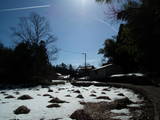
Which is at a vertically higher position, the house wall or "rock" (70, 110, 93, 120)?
the house wall

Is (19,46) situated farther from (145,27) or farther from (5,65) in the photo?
(145,27)

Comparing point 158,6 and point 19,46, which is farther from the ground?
point 19,46

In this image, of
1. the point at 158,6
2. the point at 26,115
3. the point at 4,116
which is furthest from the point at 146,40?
the point at 4,116

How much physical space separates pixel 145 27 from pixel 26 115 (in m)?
4.59

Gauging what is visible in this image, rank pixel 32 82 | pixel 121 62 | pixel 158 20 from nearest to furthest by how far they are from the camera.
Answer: pixel 158 20 < pixel 32 82 < pixel 121 62

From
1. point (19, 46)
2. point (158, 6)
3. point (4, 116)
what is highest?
point (19, 46)

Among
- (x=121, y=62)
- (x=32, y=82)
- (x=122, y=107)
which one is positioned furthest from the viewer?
(x=121, y=62)

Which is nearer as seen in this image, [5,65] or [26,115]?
[26,115]

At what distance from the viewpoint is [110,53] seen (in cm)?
3809

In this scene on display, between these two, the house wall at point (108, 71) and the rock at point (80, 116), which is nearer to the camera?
the rock at point (80, 116)

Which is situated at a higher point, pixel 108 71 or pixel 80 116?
pixel 108 71

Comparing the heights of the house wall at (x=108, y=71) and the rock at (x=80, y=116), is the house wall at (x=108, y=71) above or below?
above

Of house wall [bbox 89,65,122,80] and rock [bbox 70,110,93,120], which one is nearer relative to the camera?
rock [bbox 70,110,93,120]

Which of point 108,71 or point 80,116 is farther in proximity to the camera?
point 108,71
